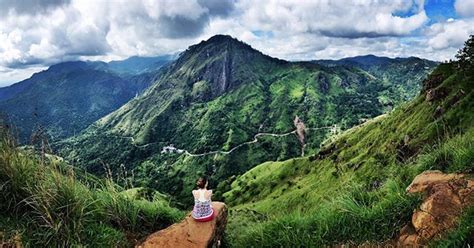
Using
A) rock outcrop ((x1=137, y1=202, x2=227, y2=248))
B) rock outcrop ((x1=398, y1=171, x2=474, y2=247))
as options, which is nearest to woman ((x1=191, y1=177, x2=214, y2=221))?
rock outcrop ((x1=137, y1=202, x2=227, y2=248))

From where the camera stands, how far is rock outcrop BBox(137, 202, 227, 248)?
11.4 meters

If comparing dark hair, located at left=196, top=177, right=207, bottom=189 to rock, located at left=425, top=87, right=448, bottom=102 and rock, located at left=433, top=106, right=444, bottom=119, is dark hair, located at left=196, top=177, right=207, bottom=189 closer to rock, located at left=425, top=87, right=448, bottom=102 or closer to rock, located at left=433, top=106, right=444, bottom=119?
rock, located at left=433, top=106, right=444, bottom=119

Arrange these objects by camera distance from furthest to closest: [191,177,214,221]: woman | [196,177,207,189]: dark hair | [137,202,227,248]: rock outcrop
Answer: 1. [196,177,207,189]: dark hair
2. [191,177,214,221]: woman
3. [137,202,227,248]: rock outcrop

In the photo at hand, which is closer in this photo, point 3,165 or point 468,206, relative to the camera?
point 468,206

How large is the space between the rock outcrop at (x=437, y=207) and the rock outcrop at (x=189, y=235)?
5.10 m

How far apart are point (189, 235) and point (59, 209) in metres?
3.56

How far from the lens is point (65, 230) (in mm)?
10508

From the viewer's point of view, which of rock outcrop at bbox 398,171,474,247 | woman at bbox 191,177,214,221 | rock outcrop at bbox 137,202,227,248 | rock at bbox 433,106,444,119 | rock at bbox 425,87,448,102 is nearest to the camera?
rock outcrop at bbox 398,171,474,247

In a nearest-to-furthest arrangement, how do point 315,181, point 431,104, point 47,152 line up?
point 47,152 < point 431,104 < point 315,181

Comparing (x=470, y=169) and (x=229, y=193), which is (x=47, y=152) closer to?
(x=470, y=169)

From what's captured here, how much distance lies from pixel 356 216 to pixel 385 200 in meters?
0.90

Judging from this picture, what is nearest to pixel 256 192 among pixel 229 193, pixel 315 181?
pixel 229 193

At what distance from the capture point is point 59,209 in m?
11.0

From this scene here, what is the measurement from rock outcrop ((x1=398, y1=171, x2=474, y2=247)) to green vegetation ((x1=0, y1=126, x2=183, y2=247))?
7080mm
